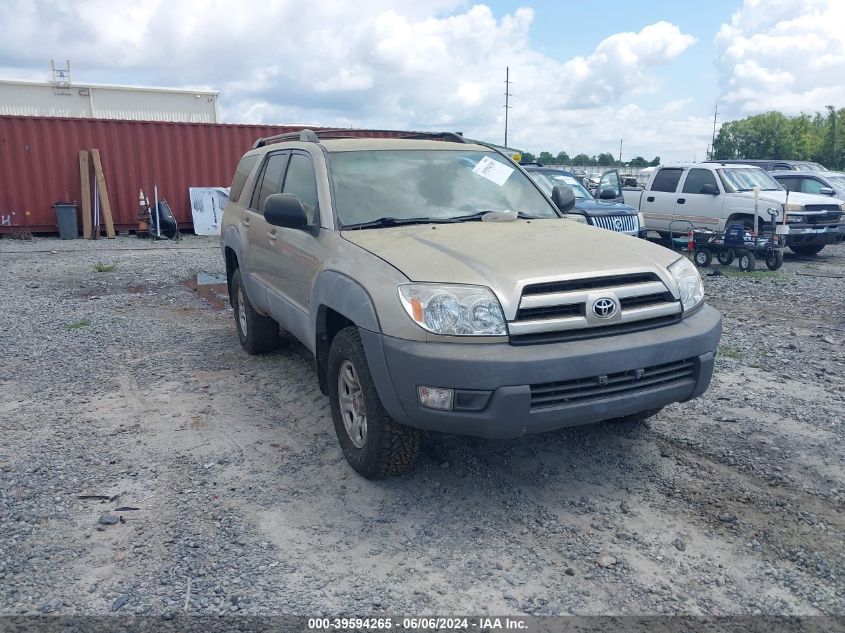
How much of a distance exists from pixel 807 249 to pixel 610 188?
464cm

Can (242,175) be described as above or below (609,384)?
above

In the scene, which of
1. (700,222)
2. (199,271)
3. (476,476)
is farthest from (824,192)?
(476,476)

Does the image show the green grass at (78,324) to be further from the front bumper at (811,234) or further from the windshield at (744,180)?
the front bumper at (811,234)

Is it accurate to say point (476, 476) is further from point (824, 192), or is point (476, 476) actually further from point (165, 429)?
point (824, 192)

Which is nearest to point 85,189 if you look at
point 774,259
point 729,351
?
point 774,259

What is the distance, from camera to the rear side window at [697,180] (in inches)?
544

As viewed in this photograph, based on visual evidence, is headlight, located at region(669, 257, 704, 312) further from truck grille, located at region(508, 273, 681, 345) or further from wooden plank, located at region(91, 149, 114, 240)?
wooden plank, located at region(91, 149, 114, 240)

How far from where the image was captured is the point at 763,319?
7.90 meters

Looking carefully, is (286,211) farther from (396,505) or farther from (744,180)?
(744,180)

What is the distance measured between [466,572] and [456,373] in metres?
0.87

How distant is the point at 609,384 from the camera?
3.38 metres

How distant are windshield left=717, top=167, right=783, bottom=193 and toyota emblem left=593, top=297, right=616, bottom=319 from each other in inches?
449

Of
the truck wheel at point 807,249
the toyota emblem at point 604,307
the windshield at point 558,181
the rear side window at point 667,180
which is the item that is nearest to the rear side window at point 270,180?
the toyota emblem at point 604,307

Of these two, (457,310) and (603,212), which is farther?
(603,212)
